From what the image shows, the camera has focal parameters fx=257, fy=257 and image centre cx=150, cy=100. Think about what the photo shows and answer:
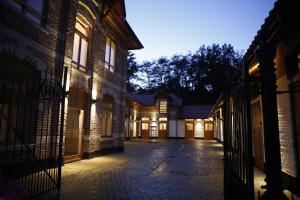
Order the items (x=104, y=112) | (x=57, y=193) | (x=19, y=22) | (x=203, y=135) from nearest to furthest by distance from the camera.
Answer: (x=57, y=193)
(x=19, y=22)
(x=104, y=112)
(x=203, y=135)

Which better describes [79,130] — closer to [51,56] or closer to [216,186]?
[51,56]

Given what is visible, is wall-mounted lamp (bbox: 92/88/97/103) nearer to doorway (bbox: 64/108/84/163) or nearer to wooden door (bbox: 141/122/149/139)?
doorway (bbox: 64/108/84/163)

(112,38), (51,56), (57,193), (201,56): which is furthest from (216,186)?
(201,56)

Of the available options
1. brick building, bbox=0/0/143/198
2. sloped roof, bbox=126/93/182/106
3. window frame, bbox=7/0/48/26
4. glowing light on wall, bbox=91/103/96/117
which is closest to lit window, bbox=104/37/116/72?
brick building, bbox=0/0/143/198

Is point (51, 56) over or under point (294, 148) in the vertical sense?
over

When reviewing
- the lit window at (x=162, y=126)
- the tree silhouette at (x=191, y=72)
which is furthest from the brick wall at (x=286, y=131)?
the tree silhouette at (x=191, y=72)

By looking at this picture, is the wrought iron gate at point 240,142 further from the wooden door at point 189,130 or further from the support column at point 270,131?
the wooden door at point 189,130

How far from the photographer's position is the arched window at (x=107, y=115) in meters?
13.9

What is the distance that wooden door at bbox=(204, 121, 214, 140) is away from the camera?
37062 mm

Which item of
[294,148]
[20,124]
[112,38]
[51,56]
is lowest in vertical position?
[294,148]

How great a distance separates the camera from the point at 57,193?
572cm

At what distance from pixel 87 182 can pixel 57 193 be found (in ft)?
4.30

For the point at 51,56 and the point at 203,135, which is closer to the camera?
the point at 51,56

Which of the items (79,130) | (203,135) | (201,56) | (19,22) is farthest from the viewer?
(201,56)
